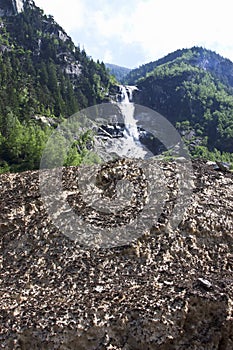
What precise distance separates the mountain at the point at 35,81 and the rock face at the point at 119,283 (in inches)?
790

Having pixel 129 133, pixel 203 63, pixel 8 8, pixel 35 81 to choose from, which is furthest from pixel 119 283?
pixel 203 63

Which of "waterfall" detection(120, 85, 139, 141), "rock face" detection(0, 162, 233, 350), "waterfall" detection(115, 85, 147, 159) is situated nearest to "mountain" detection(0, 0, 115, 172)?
"waterfall" detection(120, 85, 139, 141)

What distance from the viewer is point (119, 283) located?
18.4 ft

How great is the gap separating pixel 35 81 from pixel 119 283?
63.6m

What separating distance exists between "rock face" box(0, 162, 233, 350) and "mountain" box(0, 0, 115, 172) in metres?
20.1

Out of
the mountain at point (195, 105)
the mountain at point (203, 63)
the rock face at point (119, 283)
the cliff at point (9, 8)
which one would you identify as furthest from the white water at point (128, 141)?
the mountain at point (203, 63)

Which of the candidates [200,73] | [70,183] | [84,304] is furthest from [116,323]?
[200,73]

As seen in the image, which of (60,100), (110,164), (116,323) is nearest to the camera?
(116,323)

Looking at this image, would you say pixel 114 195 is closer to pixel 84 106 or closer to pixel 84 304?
pixel 84 304

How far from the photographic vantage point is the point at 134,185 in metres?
7.84

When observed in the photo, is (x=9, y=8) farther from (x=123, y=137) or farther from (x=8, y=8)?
(x=123, y=137)

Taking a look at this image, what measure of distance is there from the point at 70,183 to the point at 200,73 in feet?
426

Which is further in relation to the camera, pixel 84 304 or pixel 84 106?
pixel 84 106

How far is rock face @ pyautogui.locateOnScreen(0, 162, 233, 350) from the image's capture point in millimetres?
4680
